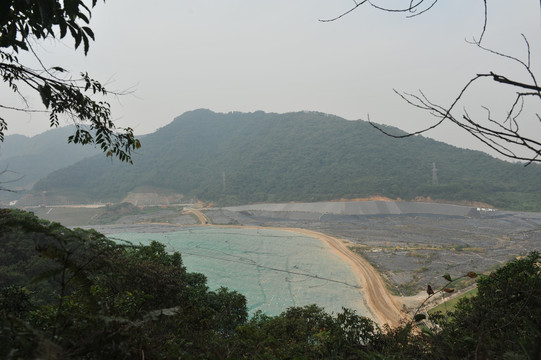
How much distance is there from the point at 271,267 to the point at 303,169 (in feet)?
153

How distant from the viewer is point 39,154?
87.6 metres

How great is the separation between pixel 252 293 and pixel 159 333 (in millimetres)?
15267

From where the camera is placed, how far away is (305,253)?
22.8 metres

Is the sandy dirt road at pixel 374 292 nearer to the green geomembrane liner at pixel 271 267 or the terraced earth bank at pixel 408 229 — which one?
the green geomembrane liner at pixel 271 267

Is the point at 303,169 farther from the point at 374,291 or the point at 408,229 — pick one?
the point at 374,291

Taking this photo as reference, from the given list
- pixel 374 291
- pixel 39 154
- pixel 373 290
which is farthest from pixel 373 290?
pixel 39 154

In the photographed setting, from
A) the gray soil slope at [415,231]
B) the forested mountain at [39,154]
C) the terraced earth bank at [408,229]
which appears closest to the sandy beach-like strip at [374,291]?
the terraced earth bank at [408,229]

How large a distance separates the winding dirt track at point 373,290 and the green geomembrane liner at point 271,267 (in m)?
0.46

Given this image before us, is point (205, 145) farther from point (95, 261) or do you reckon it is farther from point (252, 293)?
point (95, 261)

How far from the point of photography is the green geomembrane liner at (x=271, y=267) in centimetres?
1464

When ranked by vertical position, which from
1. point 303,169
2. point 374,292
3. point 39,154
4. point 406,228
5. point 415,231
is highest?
point 39,154

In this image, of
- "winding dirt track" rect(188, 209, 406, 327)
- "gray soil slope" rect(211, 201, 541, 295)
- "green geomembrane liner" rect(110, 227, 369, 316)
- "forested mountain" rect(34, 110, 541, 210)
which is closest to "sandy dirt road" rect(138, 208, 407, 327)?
"winding dirt track" rect(188, 209, 406, 327)

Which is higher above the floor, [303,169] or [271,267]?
[303,169]

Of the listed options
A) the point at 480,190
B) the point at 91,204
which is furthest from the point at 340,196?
the point at 91,204
